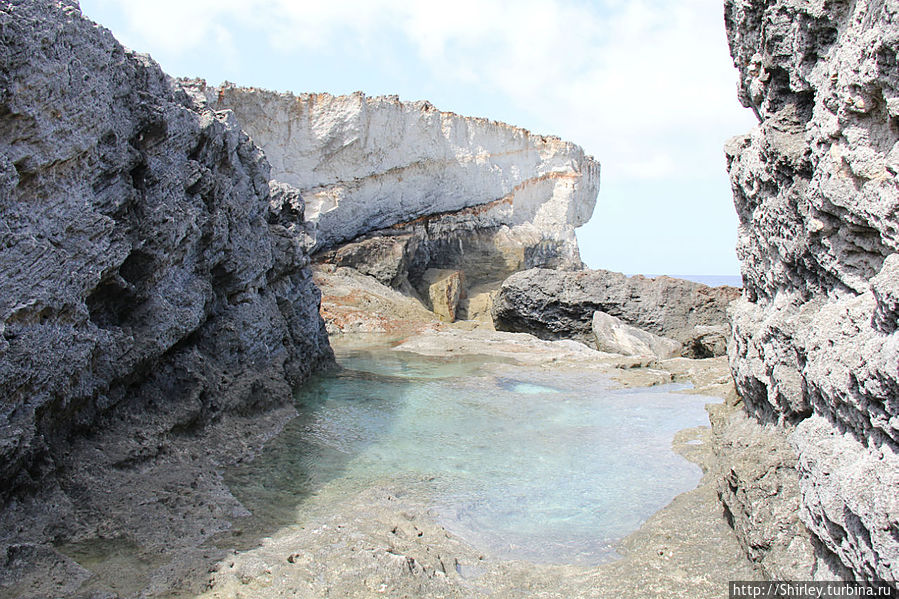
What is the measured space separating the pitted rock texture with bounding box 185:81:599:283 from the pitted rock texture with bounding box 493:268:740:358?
4674mm

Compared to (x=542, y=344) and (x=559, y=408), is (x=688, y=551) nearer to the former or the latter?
(x=559, y=408)

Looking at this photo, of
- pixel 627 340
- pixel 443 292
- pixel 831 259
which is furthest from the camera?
pixel 443 292

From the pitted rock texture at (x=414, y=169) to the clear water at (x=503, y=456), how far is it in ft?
27.0

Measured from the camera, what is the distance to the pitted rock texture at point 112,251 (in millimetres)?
3092

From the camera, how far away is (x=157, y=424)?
14.2ft

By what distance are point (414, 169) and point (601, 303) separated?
7.84 meters

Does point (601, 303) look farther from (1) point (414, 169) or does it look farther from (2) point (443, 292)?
(1) point (414, 169)

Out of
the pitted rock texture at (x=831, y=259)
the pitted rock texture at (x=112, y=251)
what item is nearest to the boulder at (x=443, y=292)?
the pitted rock texture at (x=112, y=251)

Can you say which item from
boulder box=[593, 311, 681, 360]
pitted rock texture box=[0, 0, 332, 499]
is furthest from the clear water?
boulder box=[593, 311, 681, 360]

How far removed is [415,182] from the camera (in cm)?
1770

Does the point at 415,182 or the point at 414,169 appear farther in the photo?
the point at 415,182

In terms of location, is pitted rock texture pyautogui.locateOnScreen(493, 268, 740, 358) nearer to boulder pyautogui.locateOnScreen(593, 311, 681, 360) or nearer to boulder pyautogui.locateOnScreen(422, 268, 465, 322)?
boulder pyautogui.locateOnScreen(593, 311, 681, 360)

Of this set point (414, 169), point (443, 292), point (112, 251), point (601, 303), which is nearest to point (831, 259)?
point (112, 251)

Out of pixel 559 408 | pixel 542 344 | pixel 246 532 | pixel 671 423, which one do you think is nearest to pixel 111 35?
pixel 246 532
